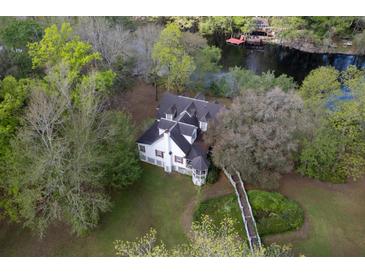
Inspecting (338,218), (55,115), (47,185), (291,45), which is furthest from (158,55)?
(291,45)

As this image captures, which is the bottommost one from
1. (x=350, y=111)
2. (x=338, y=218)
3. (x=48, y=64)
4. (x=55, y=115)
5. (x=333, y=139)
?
(x=338, y=218)

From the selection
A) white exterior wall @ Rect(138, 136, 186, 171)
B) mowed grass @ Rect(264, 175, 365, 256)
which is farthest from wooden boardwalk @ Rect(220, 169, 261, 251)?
white exterior wall @ Rect(138, 136, 186, 171)

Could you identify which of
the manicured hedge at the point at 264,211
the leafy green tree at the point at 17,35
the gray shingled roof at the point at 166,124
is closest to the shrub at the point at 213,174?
the manicured hedge at the point at 264,211

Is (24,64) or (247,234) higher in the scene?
(24,64)

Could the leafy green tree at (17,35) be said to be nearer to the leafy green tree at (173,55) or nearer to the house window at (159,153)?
the leafy green tree at (173,55)

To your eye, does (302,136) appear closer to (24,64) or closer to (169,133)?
(169,133)

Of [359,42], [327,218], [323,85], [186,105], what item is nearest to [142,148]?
[186,105]

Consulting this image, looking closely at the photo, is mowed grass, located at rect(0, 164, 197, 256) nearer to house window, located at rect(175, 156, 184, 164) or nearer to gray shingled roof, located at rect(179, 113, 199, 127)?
house window, located at rect(175, 156, 184, 164)

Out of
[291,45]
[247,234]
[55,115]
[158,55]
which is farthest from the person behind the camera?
[291,45]
